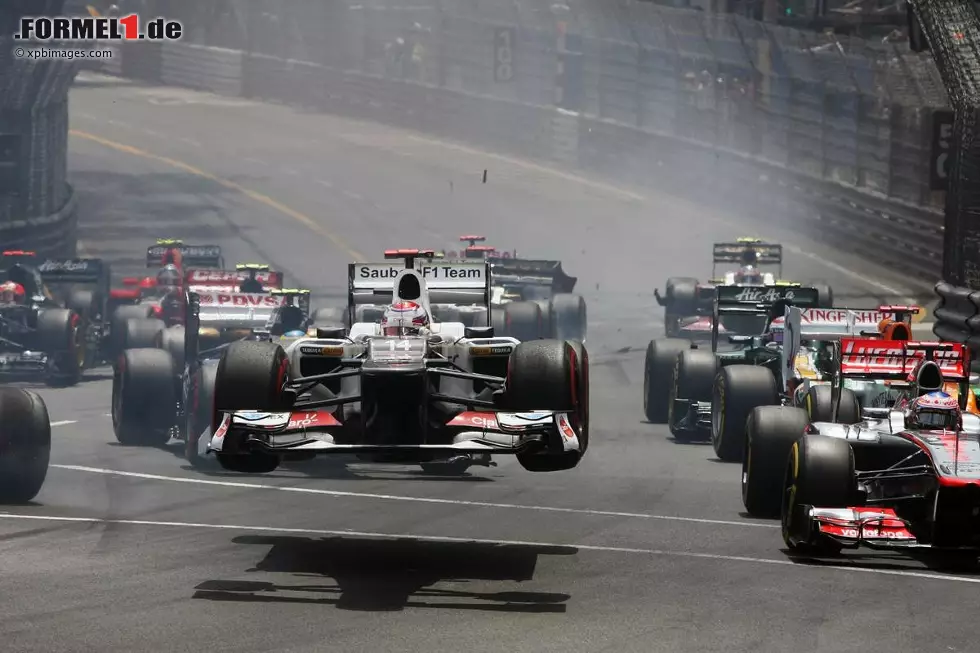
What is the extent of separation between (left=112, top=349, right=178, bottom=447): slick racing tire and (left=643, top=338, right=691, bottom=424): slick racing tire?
6990 millimetres

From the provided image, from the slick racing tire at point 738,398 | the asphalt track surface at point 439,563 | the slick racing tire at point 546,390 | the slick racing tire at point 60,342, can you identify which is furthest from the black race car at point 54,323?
the slick racing tire at point 546,390

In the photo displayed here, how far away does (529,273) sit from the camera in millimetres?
38625

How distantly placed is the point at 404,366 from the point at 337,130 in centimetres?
5298

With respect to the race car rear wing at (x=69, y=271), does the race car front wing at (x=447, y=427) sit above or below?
above

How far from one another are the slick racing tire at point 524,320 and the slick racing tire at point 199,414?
10782 mm

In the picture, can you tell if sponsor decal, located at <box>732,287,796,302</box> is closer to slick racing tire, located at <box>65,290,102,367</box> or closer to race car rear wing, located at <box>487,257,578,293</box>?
race car rear wing, located at <box>487,257,578,293</box>

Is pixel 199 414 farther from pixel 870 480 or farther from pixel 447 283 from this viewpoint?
pixel 870 480

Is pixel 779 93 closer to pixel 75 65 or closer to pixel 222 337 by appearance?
pixel 75 65

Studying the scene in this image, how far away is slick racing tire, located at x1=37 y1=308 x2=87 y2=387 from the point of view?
32.4 m

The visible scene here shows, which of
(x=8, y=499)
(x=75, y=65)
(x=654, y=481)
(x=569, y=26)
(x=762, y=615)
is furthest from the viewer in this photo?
(x=569, y=26)

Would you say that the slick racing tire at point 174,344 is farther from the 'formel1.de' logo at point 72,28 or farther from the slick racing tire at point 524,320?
the 'formel1.de' logo at point 72,28

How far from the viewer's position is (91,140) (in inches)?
2569

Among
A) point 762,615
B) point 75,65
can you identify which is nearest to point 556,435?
point 762,615

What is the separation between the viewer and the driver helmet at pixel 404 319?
1656 centimetres
